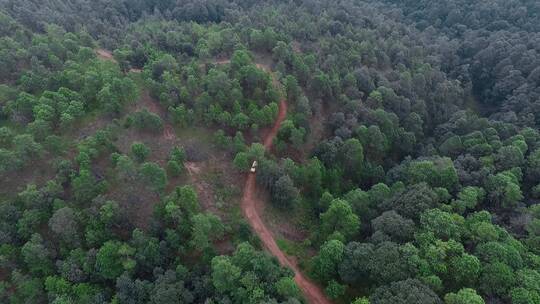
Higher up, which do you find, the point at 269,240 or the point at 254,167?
the point at 254,167

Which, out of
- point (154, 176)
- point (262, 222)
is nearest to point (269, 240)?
point (262, 222)

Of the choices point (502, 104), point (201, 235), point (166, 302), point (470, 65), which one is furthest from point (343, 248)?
point (470, 65)

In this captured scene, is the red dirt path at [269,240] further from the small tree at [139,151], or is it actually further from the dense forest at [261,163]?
the small tree at [139,151]

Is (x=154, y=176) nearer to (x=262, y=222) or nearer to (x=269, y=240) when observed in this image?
(x=262, y=222)

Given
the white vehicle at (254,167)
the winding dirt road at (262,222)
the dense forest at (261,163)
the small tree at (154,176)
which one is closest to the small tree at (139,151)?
the dense forest at (261,163)

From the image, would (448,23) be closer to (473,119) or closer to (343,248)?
(473,119)

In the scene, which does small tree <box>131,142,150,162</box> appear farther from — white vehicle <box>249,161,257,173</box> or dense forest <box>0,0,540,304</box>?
white vehicle <box>249,161,257,173</box>
